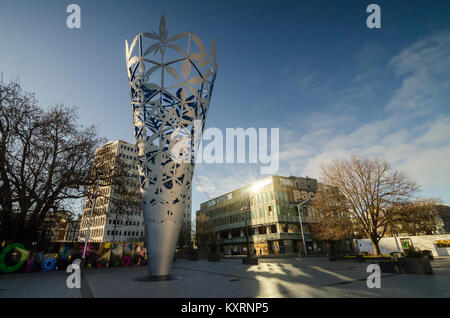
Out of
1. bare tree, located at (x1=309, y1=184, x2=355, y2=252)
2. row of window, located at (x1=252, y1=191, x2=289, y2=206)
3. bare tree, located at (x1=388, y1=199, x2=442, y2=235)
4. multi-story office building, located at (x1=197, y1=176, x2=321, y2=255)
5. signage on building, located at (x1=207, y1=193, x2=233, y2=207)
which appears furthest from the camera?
signage on building, located at (x1=207, y1=193, x2=233, y2=207)

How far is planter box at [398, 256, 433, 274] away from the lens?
1109cm

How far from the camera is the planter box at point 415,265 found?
11094mm

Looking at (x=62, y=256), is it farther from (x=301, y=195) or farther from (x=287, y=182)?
(x=301, y=195)

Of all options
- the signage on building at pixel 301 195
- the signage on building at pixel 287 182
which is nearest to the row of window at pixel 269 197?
the signage on building at pixel 287 182

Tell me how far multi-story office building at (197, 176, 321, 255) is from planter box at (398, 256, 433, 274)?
106 ft

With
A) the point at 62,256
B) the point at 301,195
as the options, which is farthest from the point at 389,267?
the point at 301,195

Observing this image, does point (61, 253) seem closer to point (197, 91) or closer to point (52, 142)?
point (52, 142)

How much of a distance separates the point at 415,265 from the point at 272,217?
3696 cm

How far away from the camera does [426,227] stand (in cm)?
1978

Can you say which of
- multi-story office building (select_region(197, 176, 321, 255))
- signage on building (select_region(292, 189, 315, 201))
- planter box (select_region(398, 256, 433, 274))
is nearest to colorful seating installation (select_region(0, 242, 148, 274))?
planter box (select_region(398, 256, 433, 274))

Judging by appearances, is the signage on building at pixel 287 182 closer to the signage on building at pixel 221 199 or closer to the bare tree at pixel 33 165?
the signage on building at pixel 221 199

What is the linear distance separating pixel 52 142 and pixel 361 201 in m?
29.2

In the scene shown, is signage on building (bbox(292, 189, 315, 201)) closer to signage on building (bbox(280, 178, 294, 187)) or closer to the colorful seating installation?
signage on building (bbox(280, 178, 294, 187))
